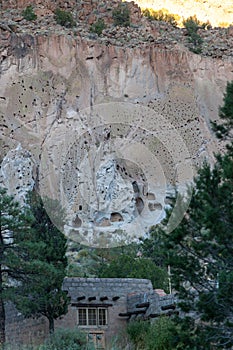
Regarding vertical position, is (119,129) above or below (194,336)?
above

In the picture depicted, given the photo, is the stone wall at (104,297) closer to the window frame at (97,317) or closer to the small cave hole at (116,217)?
the window frame at (97,317)

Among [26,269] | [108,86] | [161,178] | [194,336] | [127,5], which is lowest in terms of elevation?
[194,336]

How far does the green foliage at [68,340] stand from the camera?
29.4 m

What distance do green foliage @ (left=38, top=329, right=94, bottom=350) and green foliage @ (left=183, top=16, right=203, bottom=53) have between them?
58.1 m

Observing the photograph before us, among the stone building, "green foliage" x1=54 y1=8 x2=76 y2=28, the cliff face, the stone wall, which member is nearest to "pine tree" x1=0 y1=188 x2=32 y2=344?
the stone building

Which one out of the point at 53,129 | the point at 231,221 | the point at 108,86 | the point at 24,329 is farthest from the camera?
the point at 108,86

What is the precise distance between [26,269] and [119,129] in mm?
42896

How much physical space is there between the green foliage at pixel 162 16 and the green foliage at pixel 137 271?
5533 cm

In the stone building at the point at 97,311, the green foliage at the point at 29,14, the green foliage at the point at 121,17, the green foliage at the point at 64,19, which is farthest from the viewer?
the green foliage at the point at 121,17

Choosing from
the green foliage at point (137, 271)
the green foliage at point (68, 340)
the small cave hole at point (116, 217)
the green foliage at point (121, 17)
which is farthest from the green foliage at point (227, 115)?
the green foliage at point (121, 17)

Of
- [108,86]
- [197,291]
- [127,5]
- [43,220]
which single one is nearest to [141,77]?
[108,86]

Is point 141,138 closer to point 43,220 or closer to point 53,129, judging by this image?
point 53,129

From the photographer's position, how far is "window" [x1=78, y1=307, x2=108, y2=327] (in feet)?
117

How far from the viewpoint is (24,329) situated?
1385 inches
